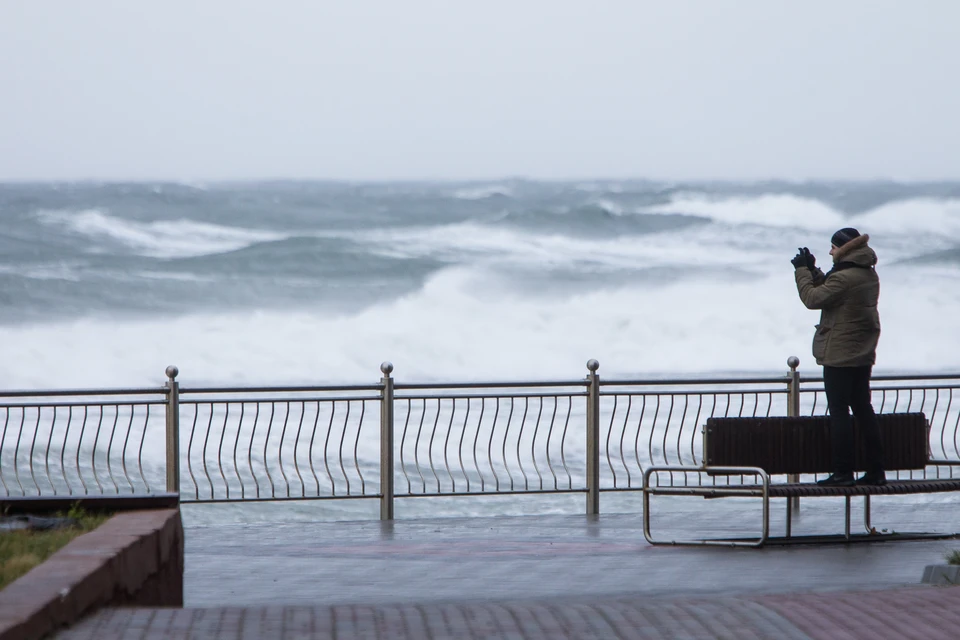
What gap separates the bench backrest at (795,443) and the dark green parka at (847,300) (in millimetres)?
458

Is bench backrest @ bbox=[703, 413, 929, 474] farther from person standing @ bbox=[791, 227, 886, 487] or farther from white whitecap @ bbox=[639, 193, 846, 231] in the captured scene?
white whitecap @ bbox=[639, 193, 846, 231]

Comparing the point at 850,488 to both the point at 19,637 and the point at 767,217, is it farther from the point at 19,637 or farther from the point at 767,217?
the point at 767,217

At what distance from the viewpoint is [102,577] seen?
533cm

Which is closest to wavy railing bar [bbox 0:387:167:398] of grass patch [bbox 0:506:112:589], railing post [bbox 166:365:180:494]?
railing post [bbox 166:365:180:494]

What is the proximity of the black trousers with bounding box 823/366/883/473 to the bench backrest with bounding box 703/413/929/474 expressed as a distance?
0.33ft

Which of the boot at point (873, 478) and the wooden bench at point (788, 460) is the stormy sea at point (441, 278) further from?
the boot at point (873, 478)

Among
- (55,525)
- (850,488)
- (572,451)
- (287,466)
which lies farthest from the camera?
(572,451)

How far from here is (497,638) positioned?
5.12 m

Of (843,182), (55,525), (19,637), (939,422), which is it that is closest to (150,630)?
(19,637)

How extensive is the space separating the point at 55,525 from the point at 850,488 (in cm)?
472

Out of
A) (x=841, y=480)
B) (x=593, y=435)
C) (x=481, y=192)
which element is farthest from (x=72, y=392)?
(x=481, y=192)

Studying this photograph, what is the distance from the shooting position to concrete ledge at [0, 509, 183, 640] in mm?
4688

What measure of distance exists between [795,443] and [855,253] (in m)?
1.27

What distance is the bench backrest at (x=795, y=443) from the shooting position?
870cm
